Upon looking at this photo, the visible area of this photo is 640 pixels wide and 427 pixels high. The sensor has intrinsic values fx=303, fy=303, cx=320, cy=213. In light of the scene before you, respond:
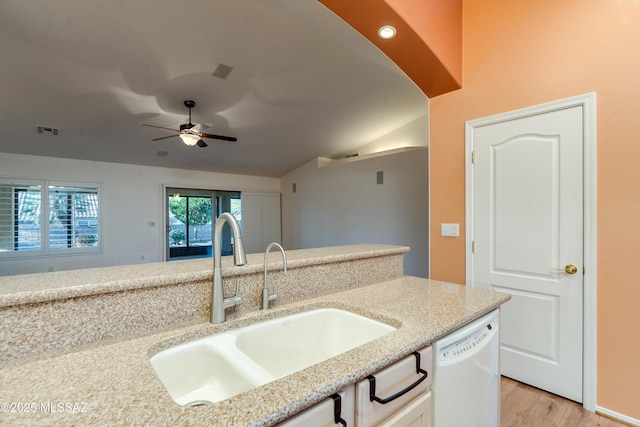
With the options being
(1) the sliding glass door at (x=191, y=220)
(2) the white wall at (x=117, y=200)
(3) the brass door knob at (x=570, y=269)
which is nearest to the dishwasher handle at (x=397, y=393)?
(3) the brass door knob at (x=570, y=269)

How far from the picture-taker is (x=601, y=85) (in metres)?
1.93

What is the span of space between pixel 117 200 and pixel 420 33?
639cm

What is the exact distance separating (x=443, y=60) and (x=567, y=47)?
2.56 feet

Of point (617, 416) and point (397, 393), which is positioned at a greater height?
point (397, 393)

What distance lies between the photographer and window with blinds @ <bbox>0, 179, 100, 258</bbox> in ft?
17.1

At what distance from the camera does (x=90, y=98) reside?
152 inches

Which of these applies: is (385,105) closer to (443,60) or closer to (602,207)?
(443,60)

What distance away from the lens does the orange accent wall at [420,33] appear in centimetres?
188

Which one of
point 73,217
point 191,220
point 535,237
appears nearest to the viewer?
point 535,237

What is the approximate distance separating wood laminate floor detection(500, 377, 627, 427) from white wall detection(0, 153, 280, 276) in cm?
Result: 651

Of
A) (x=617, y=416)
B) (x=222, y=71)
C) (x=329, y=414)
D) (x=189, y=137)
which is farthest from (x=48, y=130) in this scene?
(x=617, y=416)

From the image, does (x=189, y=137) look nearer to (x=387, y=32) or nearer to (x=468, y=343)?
(x=387, y=32)

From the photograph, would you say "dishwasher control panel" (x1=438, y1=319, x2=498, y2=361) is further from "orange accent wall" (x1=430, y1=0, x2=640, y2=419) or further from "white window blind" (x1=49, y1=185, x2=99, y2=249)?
"white window blind" (x1=49, y1=185, x2=99, y2=249)

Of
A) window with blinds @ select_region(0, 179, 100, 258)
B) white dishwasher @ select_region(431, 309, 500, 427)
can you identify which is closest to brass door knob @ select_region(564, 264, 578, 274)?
white dishwasher @ select_region(431, 309, 500, 427)
